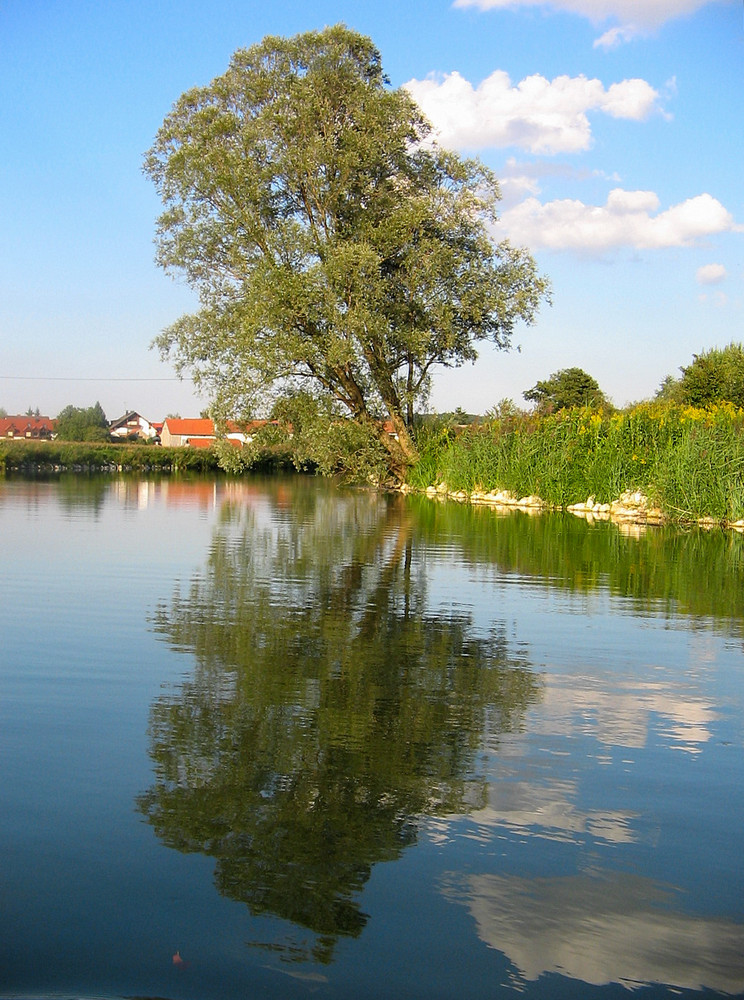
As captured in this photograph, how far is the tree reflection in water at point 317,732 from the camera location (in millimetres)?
3465

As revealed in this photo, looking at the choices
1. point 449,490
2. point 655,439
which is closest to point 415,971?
point 655,439

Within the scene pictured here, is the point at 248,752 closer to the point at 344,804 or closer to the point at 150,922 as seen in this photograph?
the point at 344,804

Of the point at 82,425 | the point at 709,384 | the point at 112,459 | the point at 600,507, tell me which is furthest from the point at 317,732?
the point at 82,425

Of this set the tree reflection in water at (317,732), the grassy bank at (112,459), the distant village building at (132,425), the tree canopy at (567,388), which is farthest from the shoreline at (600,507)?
the distant village building at (132,425)

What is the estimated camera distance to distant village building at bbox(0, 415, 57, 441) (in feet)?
403

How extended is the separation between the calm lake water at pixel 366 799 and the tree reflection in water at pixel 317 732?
0.02m

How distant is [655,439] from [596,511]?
8.14 feet

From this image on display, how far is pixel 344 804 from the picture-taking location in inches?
157

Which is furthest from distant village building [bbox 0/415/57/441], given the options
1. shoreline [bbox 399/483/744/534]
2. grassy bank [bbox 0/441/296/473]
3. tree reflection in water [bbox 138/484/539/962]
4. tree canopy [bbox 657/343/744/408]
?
tree reflection in water [bbox 138/484/539/962]

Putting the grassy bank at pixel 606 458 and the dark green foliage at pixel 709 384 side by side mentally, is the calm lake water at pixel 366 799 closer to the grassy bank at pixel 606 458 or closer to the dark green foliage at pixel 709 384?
the grassy bank at pixel 606 458

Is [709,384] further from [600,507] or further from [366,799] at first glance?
[366,799]

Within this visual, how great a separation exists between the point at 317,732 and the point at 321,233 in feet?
96.8

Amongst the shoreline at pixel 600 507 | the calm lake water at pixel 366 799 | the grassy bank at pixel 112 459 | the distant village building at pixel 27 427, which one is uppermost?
the distant village building at pixel 27 427

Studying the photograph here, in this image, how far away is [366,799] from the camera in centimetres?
406
